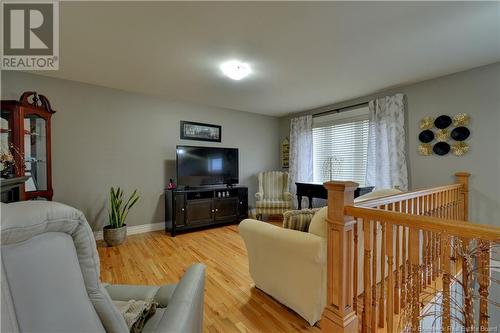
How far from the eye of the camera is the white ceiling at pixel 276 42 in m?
1.76

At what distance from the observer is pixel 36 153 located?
2.71 meters

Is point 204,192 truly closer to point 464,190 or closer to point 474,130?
point 464,190

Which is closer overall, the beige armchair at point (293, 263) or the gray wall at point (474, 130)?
the beige armchair at point (293, 263)

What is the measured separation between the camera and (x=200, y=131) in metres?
4.36

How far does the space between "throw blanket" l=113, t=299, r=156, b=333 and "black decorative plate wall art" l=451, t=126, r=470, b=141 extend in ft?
12.2

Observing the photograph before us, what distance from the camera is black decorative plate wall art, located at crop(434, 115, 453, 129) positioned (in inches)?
116

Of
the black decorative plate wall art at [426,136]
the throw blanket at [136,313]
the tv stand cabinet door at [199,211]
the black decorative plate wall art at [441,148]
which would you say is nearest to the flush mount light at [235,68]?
the tv stand cabinet door at [199,211]

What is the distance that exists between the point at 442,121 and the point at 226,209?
11.5 feet

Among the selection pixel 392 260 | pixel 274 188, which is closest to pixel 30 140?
pixel 392 260

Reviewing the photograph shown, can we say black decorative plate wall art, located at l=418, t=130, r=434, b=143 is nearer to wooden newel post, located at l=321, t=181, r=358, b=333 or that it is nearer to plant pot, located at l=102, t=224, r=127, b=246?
wooden newel post, located at l=321, t=181, r=358, b=333

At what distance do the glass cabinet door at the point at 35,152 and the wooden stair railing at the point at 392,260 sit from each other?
128 inches

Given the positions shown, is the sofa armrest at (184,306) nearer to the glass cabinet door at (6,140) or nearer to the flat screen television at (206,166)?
the glass cabinet door at (6,140)

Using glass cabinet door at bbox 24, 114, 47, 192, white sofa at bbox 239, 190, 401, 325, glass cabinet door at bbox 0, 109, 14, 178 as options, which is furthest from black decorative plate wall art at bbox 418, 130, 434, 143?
glass cabinet door at bbox 24, 114, 47, 192

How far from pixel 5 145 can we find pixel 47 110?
2.29 ft
